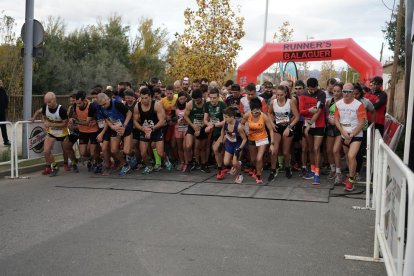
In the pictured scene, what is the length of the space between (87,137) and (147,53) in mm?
35096

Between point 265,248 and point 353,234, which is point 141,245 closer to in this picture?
point 265,248

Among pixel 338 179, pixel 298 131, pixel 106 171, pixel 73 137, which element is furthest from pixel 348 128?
pixel 73 137

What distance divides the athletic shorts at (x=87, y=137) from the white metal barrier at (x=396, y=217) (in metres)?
7.25

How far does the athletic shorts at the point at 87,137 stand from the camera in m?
10.6

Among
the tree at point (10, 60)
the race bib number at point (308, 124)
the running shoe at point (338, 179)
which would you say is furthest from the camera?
the tree at point (10, 60)

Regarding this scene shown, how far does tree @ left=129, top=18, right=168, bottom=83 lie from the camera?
43656 millimetres

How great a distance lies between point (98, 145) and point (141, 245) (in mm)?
5717

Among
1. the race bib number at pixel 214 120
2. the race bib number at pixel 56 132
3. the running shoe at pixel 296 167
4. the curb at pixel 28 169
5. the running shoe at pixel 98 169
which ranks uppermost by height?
the race bib number at pixel 214 120

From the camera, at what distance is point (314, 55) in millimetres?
16125

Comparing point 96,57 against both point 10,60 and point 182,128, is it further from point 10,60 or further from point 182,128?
point 182,128

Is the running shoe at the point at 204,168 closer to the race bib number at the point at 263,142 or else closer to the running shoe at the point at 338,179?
the race bib number at the point at 263,142

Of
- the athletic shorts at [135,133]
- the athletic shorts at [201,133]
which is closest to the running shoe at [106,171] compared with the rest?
the athletic shorts at [135,133]

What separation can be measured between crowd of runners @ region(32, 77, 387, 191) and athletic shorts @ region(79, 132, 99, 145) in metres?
0.02

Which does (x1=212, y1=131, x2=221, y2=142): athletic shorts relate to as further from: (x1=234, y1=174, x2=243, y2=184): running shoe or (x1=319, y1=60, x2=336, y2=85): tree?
(x1=319, y1=60, x2=336, y2=85): tree
